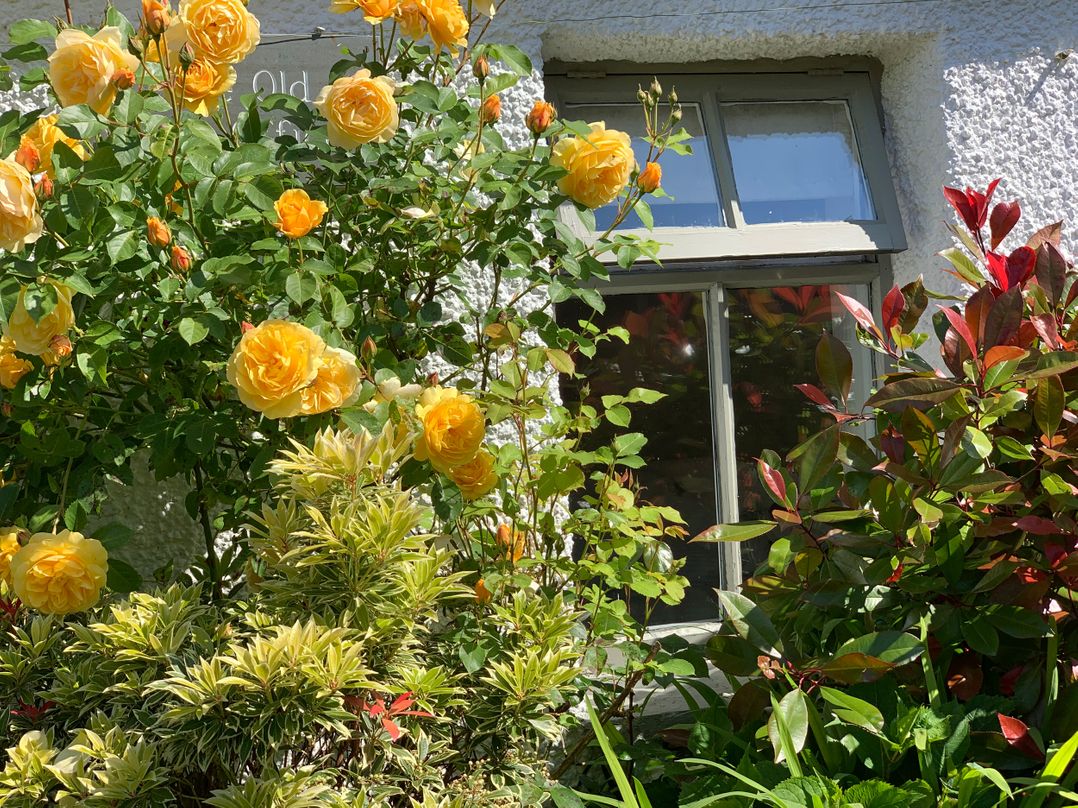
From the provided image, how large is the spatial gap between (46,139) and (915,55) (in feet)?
6.96

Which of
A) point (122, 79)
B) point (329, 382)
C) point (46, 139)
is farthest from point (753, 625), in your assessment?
point (46, 139)

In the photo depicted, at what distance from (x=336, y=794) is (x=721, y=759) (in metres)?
0.69

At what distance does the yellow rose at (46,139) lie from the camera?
1.55m

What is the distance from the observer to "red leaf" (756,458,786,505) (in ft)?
5.25

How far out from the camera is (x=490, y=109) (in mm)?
1686

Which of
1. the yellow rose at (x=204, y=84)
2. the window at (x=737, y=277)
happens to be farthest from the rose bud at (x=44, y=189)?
the window at (x=737, y=277)

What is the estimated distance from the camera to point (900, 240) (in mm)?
2611

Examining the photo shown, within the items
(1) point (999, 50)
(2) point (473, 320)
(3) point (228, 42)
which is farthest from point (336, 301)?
(1) point (999, 50)

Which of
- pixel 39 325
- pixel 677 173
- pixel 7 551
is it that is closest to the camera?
pixel 39 325

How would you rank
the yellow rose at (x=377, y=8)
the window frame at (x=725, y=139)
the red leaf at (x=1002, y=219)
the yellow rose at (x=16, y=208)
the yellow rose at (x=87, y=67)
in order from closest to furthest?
the yellow rose at (x=16, y=208) < the yellow rose at (x=87, y=67) < the yellow rose at (x=377, y=8) < the red leaf at (x=1002, y=219) < the window frame at (x=725, y=139)

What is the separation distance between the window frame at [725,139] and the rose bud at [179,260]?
1.18m

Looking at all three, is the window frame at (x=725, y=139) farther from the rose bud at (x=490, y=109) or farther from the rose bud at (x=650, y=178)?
the rose bud at (x=490, y=109)

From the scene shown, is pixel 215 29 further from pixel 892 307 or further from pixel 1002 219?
pixel 1002 219

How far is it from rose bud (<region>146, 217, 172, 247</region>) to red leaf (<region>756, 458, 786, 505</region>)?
3.20 feet
